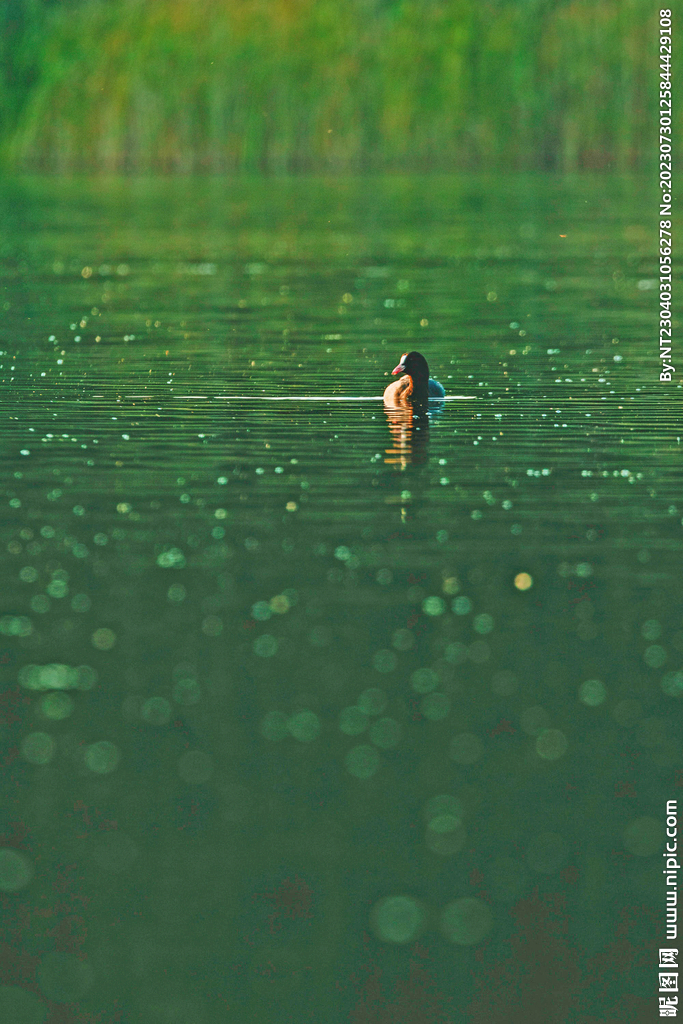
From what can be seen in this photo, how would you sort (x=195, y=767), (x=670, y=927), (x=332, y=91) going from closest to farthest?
1. (x=670, y=927)
2. (x=195, y=767)
3. (x=332, y=91)

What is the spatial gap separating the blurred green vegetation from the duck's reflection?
11027cm

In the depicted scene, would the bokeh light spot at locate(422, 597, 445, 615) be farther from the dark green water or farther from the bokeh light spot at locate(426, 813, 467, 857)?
the bokeh light spot at locate(426, 813, 467, 857)

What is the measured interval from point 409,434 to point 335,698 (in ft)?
39.5

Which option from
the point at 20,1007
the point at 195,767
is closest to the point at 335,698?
the point at 195,767

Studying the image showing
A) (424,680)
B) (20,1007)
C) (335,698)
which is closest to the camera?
(20,1007)

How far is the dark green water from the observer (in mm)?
9914

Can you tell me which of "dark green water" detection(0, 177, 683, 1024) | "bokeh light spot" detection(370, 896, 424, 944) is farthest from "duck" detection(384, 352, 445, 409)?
"bokeh light spot" detection(370, 896, 424, 944)

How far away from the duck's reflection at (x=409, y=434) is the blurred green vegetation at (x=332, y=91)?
362ft

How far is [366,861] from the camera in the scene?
1080 cm

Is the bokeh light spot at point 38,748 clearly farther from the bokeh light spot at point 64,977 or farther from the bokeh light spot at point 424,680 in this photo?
the bokeh light spot at point 424,680

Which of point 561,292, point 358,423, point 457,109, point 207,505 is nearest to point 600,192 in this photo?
point 457,109

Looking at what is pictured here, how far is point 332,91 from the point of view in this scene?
143500 mm
